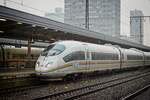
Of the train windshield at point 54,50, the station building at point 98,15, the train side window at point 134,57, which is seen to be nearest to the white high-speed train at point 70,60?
the train windshield at point 54,50

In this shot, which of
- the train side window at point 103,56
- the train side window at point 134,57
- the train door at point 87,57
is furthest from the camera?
the train side window at point 134,57

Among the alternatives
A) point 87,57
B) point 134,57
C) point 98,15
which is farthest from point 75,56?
point 98,15

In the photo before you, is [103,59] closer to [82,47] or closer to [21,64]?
[82,47]

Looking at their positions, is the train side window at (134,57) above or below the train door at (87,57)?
below

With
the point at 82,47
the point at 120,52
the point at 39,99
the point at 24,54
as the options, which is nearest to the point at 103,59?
the point at 82,47

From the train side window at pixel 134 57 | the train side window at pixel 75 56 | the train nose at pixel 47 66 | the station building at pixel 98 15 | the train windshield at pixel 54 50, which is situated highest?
the station building at pixel 98 15

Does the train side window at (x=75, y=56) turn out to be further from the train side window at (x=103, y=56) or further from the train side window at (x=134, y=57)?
the train side window at (x=134, y=57)

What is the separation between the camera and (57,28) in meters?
22.6

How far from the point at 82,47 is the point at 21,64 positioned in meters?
10.9

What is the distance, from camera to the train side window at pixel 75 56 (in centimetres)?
1638

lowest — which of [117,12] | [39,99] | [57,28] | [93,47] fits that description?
[39,99]

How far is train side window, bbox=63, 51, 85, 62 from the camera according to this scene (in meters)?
16.4

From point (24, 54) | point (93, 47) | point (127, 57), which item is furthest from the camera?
point (24, 54)

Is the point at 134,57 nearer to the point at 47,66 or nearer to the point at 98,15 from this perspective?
the point at 47,66
